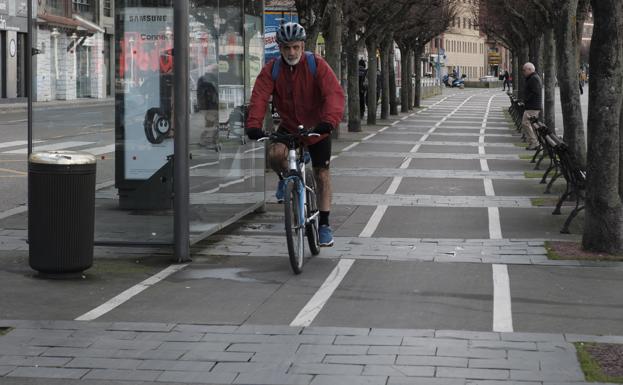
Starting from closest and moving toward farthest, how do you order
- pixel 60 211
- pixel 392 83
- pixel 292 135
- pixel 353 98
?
pixel 60 211, pixel 292 135, pixel 353 98, pixel 392 83

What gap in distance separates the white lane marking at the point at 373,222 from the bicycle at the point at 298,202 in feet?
5.67

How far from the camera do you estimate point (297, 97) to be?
32.7 feet

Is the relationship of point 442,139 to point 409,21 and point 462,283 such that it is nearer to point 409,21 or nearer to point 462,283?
point 409,21

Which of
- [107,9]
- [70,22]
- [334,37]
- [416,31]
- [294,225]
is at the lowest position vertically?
[294,225]

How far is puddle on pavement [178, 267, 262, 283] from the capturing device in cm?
913

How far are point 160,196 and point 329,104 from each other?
82.8 inches

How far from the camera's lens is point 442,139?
31.2 meters

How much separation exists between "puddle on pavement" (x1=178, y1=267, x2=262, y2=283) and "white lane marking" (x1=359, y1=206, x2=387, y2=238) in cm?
247

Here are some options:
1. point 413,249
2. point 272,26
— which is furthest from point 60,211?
point 272,26

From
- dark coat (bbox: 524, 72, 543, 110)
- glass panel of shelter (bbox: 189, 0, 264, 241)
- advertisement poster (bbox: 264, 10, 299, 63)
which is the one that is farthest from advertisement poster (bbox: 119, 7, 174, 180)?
dark coat (bbox: 524, 72, 543, 110)

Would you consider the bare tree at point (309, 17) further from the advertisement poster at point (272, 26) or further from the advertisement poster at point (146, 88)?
the advertisement poster at point (146, 88)

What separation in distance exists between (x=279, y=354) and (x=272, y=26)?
17.9 metres

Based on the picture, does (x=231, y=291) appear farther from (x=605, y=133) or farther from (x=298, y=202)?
(x=605, y=133)

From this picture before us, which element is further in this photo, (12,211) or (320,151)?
(12,211)
